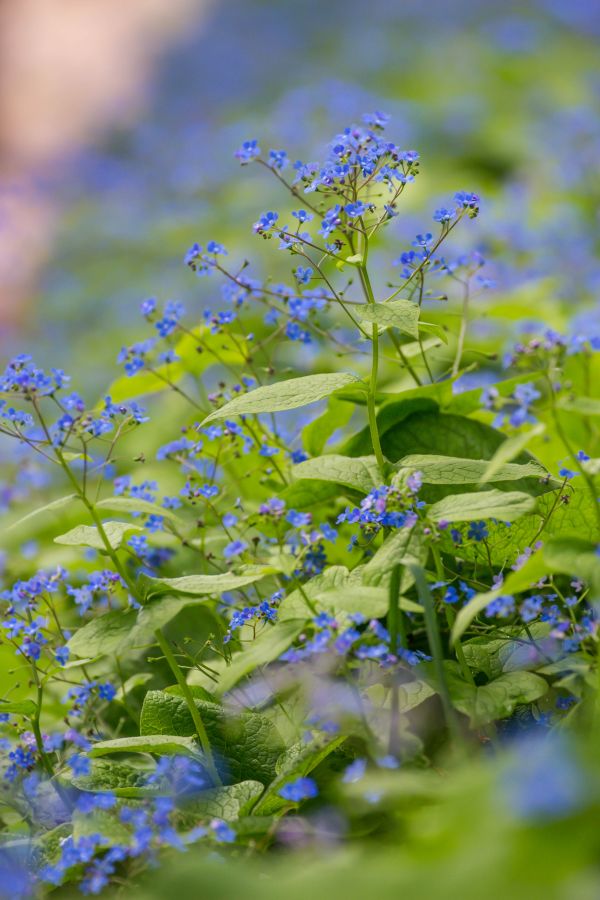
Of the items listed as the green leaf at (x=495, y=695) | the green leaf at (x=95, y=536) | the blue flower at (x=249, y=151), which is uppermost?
the blue flower at (x=249, y=151)

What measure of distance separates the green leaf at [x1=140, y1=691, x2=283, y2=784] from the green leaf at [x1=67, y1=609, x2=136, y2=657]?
19cm

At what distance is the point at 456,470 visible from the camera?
1.25 m

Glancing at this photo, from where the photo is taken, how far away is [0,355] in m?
5.78

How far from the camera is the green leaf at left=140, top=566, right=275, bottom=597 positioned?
111 cm

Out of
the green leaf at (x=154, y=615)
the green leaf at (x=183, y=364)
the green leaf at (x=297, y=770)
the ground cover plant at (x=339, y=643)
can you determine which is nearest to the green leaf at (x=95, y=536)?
the ground cover plant at (x=339, y=643)

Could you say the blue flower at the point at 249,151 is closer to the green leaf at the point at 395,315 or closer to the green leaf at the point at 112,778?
the green leaf at the point at 395,315

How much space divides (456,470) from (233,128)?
6350 mm

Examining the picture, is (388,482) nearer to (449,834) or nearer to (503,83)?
(449,834)

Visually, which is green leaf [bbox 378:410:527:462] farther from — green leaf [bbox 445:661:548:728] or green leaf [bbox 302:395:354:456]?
green leaf [bbox 445:661:548:728]

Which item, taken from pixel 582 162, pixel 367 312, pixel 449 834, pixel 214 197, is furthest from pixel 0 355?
pixel 449 834

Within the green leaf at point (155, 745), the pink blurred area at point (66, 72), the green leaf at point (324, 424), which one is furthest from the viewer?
the pink blurred area at point (66, 72)

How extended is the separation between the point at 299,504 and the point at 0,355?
15.1 ft

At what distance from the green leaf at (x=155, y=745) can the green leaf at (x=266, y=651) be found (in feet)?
0.57

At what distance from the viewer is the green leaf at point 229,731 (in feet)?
4.24
